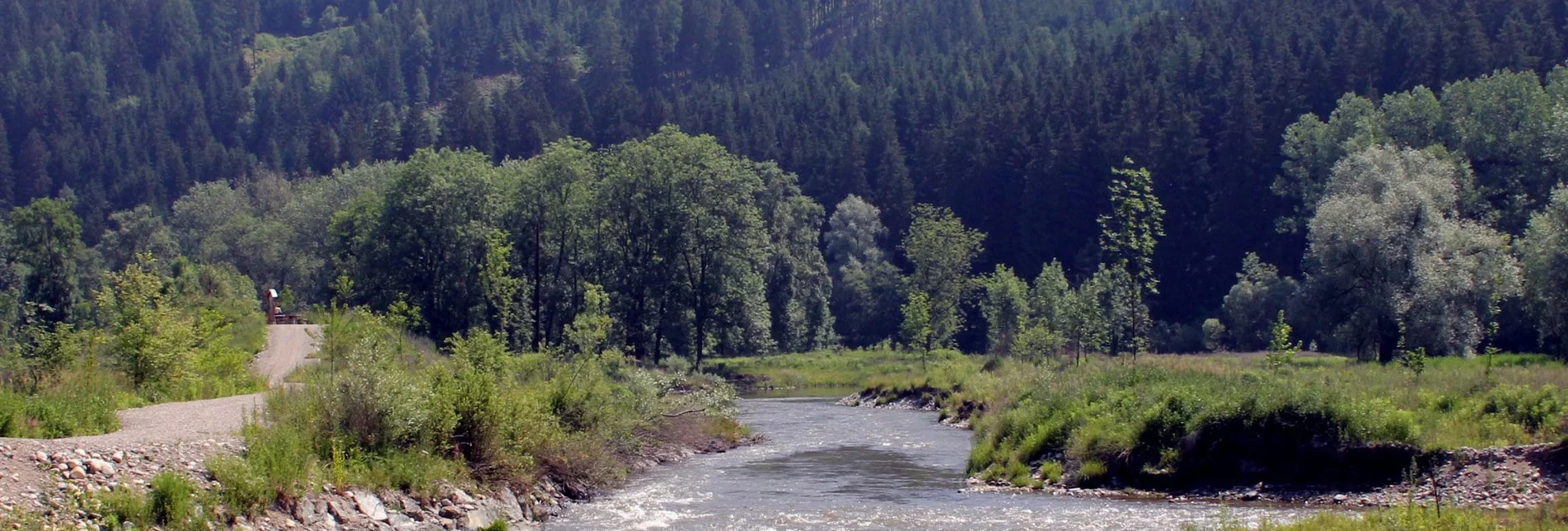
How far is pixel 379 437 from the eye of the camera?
27.0 metres

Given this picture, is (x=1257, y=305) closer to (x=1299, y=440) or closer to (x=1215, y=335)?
(x=1215, y=335)

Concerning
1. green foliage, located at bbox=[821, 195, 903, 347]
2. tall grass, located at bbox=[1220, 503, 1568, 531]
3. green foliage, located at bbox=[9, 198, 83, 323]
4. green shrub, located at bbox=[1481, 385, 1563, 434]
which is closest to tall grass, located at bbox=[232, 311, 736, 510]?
tall grass, located at bbox=[1220, 503, 1568, 531]

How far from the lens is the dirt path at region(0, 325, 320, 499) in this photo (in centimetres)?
2014

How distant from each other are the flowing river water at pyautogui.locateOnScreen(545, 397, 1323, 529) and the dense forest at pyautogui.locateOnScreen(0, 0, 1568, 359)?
710 inches

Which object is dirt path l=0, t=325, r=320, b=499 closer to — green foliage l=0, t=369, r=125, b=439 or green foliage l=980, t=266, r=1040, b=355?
green foliage l=0, t=369, r=125, b=439

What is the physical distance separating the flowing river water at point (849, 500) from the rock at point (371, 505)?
12.2 feet

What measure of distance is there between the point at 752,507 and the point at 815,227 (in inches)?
3922

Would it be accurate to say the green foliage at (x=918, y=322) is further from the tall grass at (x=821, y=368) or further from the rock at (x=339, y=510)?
the rock at (x=339, y=510)

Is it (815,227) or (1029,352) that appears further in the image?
(815,227)

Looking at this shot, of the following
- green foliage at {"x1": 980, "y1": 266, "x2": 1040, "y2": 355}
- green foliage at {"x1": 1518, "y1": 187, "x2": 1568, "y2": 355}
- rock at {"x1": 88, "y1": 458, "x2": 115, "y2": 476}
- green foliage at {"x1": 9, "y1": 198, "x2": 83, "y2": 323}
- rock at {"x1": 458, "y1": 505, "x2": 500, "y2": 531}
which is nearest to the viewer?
rock at {"x1": 88, "y1": 458, "x2": 115, "y2": 476}

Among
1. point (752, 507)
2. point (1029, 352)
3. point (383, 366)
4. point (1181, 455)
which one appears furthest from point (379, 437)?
point (1029, 352)

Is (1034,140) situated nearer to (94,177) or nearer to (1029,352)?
(1029,352)

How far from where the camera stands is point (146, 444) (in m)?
23.4

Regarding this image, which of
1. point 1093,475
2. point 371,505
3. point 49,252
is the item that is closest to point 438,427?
point 371,505
